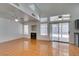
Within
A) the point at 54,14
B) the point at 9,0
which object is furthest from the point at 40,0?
the point at 54,14

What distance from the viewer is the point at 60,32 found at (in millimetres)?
10477

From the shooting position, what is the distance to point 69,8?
9.30 metres

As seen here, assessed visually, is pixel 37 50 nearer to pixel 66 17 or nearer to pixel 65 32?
pixel 65 32

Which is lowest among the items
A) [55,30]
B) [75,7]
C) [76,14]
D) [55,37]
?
[55,37]

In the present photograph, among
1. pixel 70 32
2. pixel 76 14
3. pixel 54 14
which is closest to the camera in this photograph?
pixel 76 14

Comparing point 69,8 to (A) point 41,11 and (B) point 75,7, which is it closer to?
(B) point 75,7

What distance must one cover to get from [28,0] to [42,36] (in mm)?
10558

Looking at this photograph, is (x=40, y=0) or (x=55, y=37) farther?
(x=55, y=37)

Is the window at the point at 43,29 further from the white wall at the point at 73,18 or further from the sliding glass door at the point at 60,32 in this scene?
the white wall at the point at 73,18

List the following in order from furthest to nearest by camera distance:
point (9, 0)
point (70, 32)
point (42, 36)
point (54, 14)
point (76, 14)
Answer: point (42, 36), point (54, 14), point (70, 32), point (76, 14), point (9, 0)

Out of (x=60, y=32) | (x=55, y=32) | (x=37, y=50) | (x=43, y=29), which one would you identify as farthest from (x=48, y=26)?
(x=37, y=50)

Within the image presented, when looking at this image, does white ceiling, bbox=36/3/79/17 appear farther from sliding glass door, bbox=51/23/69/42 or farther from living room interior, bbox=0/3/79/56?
sliding glass door, bbox=51/23/69/42

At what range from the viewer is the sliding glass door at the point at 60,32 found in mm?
9784

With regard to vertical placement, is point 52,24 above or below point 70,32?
above
